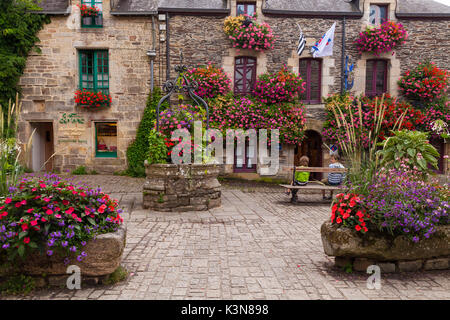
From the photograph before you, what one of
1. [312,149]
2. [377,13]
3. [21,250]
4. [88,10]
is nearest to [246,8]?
[377,13]

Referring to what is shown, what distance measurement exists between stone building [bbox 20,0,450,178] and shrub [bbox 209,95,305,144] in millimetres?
680

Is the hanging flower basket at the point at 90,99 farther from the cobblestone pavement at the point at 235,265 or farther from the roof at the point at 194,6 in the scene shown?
the cobblestone pavement at the point at 235,265

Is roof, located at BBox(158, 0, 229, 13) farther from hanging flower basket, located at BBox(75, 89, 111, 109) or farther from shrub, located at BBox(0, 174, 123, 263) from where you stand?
shrub, located at BBox(0, 174, 123, 263)

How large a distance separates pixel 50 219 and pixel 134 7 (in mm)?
10611

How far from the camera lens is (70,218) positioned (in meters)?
2.74

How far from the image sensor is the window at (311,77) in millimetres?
11258

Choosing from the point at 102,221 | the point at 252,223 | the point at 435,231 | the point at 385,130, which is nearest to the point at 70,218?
the point at 102,221

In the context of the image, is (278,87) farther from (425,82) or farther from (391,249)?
(391,249)

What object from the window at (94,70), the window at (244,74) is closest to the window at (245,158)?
the window at (244,74)

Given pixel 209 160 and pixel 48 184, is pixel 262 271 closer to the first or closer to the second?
pixel 48 184

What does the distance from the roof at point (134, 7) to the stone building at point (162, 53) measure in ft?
0.12

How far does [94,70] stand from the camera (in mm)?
10984

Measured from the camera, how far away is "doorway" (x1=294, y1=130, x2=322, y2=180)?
38.2 ft

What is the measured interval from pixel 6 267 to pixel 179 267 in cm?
166
